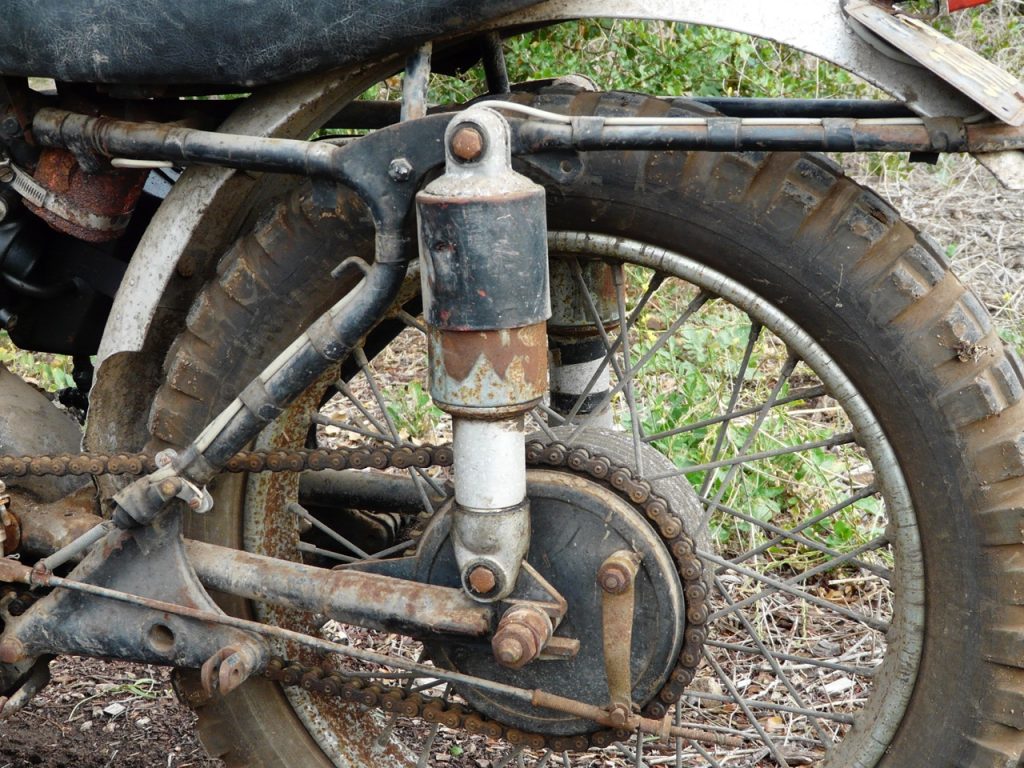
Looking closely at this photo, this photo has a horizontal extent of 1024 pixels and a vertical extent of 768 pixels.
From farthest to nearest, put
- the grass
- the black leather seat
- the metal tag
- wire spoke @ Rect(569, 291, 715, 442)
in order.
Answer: the grass
wire spoke @ Rect(569, 291, 715, 442)
the black leather seat
the metal tag

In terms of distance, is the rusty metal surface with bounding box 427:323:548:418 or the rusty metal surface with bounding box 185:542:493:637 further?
the rusty metal surface with bounding box 185:542:493:637

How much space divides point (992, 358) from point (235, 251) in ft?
3.99

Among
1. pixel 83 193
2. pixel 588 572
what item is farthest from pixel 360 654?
pixel 83 193

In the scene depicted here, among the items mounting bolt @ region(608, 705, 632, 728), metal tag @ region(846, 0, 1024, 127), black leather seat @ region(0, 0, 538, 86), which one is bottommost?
mounting bolt @ region(608, 705, 632, 728)

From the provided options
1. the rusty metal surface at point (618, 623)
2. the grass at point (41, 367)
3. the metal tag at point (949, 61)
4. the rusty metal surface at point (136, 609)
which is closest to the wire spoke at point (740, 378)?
the rusty metal surface at point (618, 623)

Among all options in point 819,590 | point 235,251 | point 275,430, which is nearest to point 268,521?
point 275,430

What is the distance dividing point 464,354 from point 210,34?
64 centimetres

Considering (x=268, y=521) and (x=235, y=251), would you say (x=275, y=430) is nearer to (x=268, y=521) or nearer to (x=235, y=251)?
(x=268, y=521)

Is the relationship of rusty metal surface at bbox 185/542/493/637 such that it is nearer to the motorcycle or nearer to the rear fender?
the motorcycle

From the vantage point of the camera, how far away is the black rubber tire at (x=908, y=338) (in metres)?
1.80

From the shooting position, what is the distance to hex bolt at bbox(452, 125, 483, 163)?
1662 mm

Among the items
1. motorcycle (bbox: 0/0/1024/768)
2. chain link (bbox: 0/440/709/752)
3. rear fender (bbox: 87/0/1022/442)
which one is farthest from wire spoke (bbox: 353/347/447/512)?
rear fender (bbox: 87/0/1022/442)

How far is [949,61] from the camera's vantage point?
65.0 inches

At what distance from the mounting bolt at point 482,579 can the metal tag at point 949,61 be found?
3.09 feet
